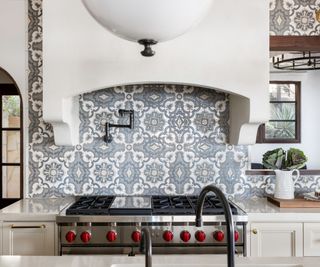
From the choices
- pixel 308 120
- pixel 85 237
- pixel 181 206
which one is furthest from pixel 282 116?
pixel 85 237

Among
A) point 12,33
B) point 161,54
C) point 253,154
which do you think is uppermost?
point 12,33

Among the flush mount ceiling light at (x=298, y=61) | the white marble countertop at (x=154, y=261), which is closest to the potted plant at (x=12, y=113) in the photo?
the flush mount ceiling light at (x=298, y=61)

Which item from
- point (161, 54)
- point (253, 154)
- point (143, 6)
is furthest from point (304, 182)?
point (143, 6)

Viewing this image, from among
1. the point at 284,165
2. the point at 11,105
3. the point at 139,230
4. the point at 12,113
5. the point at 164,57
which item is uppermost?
the point at 164,57

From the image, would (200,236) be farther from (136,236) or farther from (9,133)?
(9,133)

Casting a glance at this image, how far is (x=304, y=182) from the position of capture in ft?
9.73

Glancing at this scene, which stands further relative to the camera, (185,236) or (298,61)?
(298,61)

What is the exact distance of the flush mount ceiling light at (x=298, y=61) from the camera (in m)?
2.96

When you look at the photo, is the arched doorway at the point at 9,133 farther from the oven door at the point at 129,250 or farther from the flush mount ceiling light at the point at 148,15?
the flush mount ceiling light at the point at 148,15

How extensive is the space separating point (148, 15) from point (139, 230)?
59.6 inches

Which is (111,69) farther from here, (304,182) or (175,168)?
(304,182)

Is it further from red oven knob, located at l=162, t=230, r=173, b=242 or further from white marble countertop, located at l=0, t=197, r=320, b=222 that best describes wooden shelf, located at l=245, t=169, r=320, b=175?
red oven knob, located at l=162, t=230, r=173, b=242

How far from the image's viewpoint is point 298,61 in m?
3.01

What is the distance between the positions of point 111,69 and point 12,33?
2.81 feet
